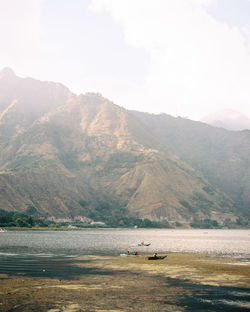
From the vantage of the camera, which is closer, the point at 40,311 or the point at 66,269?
the point at 40,311

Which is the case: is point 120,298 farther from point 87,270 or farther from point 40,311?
point 87,270

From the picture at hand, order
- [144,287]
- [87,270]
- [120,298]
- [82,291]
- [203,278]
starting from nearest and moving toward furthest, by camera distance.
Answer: [120,298] < [82,291] < [144,287] < [203,278] < [87,270]

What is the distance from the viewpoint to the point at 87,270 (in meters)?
60.0

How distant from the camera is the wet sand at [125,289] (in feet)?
117

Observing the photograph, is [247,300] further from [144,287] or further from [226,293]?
[144,287]

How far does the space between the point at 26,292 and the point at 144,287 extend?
13142 millimetres

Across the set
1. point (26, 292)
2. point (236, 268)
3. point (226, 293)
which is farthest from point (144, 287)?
point (236, 268)

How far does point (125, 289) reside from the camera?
43.5 m

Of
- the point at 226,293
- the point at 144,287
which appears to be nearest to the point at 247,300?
the point at 226,293

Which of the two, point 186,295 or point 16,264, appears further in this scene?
point 16,264

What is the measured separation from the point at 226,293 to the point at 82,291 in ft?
50.5

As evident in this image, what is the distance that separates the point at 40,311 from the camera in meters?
33.2

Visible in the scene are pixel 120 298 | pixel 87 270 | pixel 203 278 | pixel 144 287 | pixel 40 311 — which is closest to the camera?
pixel 40 311

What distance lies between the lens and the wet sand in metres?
35.6
